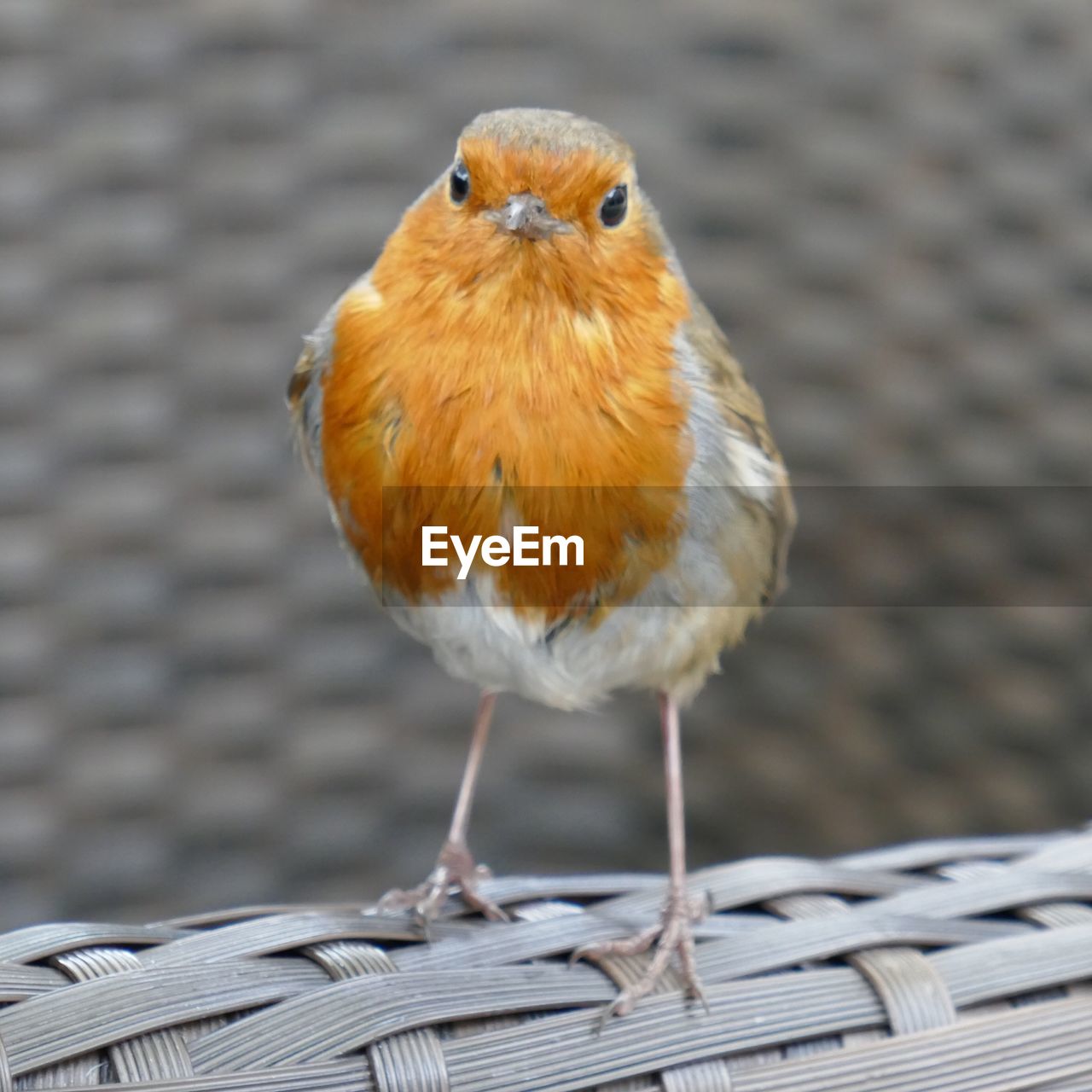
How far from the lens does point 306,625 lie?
4.16ft

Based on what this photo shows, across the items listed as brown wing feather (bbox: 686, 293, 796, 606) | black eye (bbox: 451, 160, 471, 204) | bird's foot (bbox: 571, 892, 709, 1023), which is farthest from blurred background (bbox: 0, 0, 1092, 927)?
bird's foot (bbox: 571, 892, 709, 1023)

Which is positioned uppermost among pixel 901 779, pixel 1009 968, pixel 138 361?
pixel 138 361

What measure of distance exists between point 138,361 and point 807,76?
0.58 metres

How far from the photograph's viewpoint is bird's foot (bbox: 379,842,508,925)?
0.83m

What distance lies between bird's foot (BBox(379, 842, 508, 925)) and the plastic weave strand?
0.7 inches

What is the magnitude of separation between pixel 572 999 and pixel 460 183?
15.9 inches

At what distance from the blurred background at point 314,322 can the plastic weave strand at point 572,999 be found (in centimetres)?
50

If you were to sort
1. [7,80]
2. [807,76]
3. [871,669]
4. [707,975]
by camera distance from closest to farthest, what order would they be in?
[707,975], [7,80], [807,76], [871,669]

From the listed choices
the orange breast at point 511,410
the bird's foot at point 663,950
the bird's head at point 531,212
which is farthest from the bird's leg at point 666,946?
the bird's head at point 531,212

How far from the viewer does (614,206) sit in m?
0.79

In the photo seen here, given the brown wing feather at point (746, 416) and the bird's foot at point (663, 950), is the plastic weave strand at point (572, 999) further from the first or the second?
the brown wing feather at point (746, 416)

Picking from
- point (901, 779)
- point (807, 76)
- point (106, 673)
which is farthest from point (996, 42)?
point (106, 673)

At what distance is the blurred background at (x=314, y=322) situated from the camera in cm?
117

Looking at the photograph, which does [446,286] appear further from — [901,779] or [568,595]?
[901,779]
